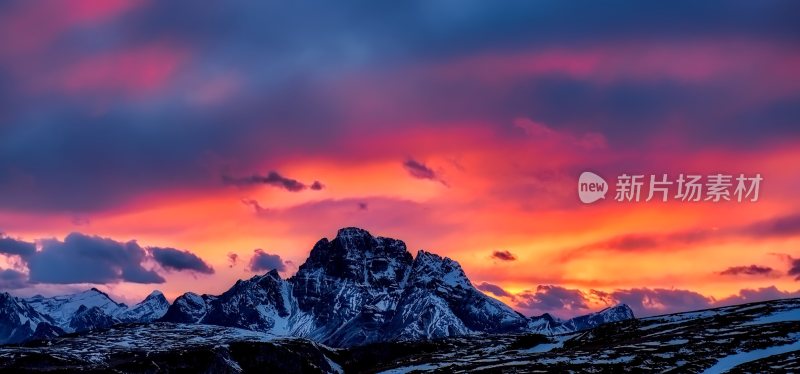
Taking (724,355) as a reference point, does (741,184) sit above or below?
above

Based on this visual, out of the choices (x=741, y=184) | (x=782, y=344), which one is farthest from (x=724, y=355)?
(x=741, y=184)

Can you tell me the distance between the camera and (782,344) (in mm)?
128125

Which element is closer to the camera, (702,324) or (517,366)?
(517,366)

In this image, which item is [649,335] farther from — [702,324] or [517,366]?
[517,366]

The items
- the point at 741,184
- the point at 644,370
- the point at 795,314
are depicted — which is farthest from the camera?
the point at 795,314

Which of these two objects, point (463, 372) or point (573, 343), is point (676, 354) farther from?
point (573, 343)

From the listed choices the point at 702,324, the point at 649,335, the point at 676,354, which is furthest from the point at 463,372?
the point at 702,324

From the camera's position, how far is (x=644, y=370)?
4860 inches

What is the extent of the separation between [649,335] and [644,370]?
6002cm

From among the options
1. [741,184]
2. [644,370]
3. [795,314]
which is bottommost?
[644,370]

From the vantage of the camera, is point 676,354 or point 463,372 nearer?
point 676,354

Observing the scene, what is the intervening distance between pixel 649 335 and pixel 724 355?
2159 inches

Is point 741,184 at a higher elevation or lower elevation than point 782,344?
higher

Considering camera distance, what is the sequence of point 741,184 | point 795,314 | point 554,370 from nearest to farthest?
1. point 554,370
2. point 741,184
3. point 795,314
